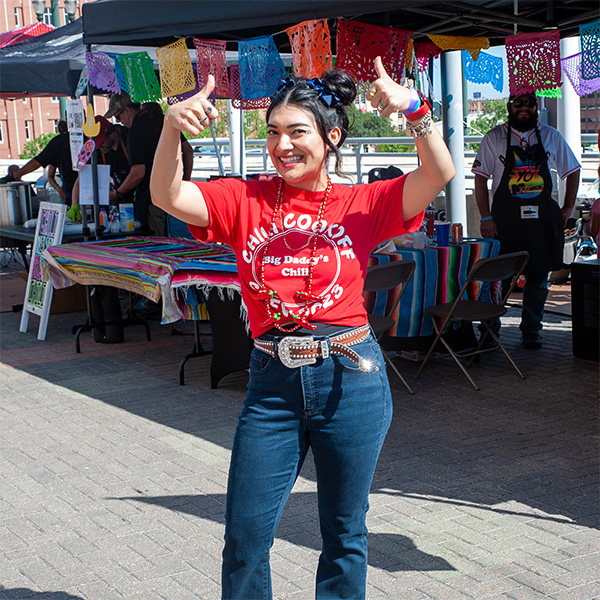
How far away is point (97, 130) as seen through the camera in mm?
8258

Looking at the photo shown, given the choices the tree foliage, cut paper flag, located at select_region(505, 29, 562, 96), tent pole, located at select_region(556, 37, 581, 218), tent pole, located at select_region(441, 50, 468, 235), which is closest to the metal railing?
tent pole, located at select_region(441, 50, 468, 235)

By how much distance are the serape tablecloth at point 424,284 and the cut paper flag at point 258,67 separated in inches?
95.2

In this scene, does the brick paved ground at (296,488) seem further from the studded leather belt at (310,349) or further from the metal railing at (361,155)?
the metal railing at (361,155)

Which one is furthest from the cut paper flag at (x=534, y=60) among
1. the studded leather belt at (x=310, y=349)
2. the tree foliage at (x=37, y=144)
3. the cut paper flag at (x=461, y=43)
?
the tree foliage at (x=37, y=144)

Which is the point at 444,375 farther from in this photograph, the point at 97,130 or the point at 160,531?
the point at 97,130

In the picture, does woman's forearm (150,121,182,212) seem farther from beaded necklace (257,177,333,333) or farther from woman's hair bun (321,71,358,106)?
woman's hair bun (321,71,358,106)

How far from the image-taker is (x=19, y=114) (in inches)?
2623

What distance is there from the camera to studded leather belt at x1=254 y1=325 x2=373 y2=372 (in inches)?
100

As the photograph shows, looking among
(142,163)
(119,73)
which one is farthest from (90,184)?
(119,73)

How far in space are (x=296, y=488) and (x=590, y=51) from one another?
367 centimetres

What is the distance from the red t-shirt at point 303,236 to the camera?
260cm

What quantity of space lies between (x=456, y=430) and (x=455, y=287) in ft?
5.42

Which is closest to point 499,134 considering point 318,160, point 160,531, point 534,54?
point 534,54

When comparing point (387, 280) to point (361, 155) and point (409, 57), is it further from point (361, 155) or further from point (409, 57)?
point (361, 155)
